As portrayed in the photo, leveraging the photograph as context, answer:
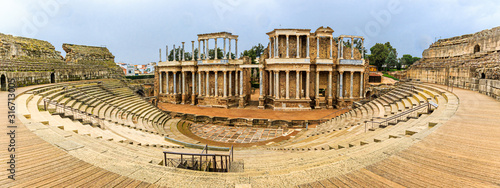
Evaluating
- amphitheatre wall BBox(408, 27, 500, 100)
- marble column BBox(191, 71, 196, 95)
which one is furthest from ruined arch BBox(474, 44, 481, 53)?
marble column BBox(191, 71, 196, 95)

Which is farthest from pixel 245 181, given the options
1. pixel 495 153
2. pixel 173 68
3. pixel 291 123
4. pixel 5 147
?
pixel 173 68

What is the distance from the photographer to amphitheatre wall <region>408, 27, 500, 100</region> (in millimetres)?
15586

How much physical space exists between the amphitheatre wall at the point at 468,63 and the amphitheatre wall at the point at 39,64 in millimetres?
35274

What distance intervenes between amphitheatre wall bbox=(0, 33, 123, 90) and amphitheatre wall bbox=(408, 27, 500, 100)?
35.3 metres

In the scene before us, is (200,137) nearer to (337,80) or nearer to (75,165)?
(75,165)

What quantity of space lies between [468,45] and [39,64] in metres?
46.1

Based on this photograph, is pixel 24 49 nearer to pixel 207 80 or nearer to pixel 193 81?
pixel 193 81

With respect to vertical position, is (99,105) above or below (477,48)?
below

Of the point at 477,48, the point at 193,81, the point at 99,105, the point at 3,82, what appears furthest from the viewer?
the point at 193,81

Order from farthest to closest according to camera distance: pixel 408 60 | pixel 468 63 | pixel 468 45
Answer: pixel 408 60
pixel 468 45
pixel 468 63

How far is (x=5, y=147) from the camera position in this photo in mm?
6461

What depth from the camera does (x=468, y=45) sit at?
83.0 feet

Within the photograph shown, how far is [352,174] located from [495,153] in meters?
3.98

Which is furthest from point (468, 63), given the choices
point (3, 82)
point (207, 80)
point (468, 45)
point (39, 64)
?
point (39, 64)
